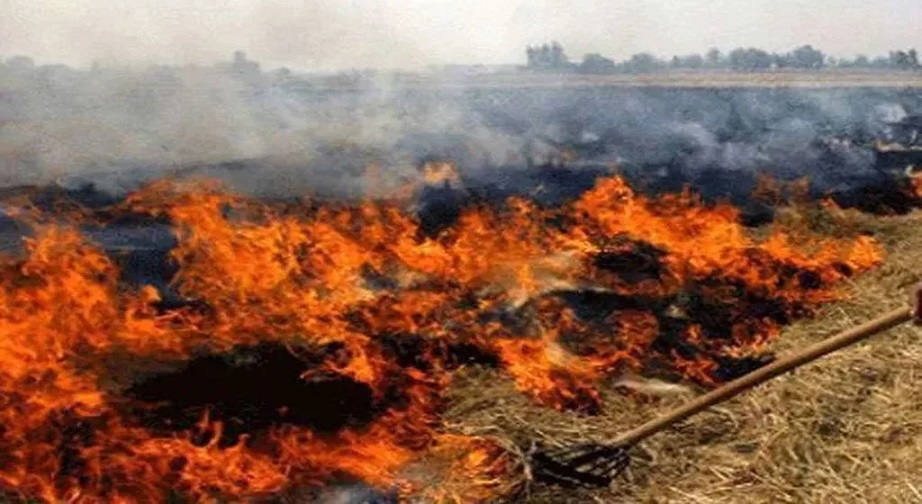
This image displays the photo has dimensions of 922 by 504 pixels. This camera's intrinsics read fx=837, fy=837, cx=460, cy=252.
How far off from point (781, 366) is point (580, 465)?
4.13 ft

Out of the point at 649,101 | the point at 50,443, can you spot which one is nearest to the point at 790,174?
the point at 50,443

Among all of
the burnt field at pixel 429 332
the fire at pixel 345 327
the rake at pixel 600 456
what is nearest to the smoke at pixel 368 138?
the burnt field at pixel 429 332

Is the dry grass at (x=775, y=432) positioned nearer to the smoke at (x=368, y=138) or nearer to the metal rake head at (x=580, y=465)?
the metal rake head at (x=580, y=465)

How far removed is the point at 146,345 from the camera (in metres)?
5.63

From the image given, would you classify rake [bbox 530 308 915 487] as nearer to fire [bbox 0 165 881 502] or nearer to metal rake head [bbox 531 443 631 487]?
metal rake head [bbox 531 443 631 487]

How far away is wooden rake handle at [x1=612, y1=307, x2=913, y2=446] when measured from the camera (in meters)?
3.93

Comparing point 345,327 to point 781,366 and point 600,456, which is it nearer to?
point 600,456

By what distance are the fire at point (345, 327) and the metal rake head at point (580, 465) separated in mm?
277

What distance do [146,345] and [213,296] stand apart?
109cm

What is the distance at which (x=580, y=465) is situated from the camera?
480 centimetres

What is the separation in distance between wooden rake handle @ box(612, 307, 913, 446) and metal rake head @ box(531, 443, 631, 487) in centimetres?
10

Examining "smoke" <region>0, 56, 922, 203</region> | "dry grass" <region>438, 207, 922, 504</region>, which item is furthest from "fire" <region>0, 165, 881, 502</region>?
"smoke" <region>0, 56, 922, 203</region>

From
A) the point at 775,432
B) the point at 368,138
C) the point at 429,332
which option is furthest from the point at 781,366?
the point at 368,138

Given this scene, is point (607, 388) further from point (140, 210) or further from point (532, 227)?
point (140, 210)
